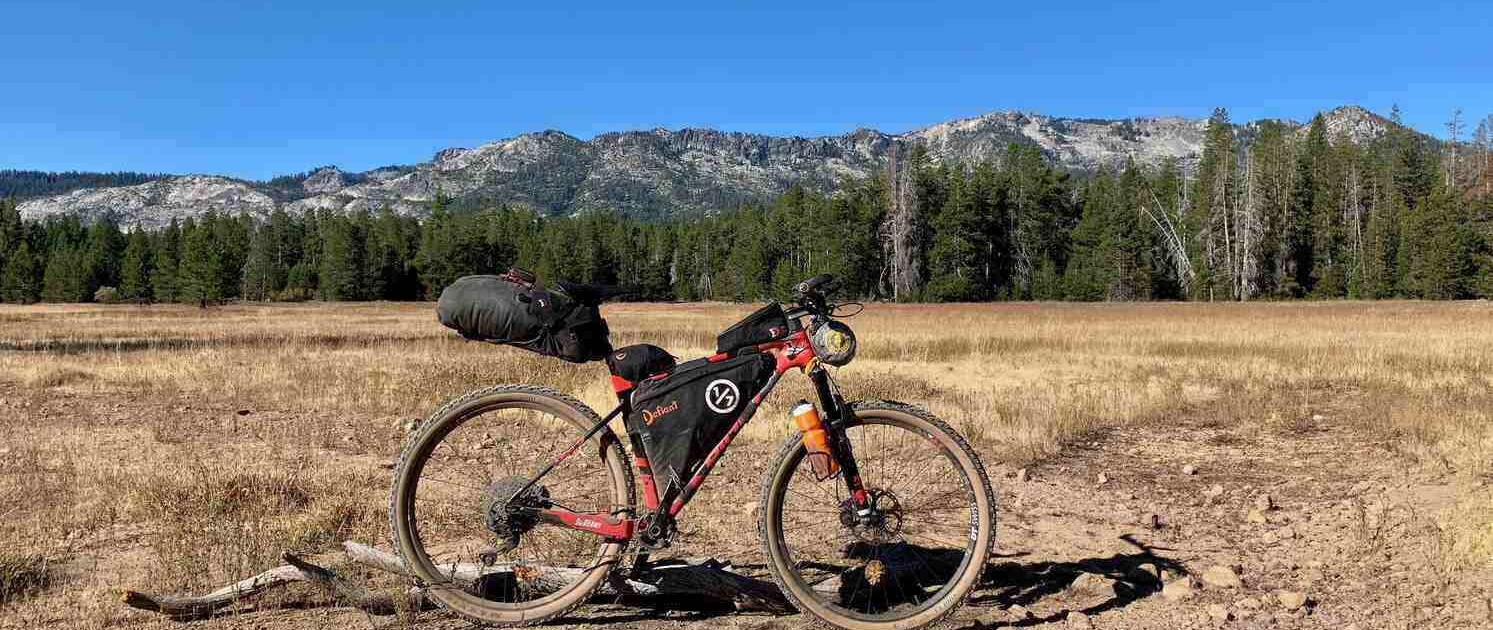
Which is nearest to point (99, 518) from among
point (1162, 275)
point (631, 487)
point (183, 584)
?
point (183, 584)

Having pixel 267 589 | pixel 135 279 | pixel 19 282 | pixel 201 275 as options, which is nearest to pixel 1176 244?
pixel 267 589

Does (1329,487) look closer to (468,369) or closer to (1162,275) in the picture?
(468,369)

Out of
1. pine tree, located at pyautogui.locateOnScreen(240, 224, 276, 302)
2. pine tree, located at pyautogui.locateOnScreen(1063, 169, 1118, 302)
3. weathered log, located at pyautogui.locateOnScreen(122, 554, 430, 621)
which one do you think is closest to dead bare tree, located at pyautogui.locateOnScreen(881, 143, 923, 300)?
pine tree, located at pyautogui.locateOnScreen(1063, 169, 1118, 302)

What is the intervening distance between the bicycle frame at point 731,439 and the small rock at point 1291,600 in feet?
6.96

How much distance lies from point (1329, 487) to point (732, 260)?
95.8 meters

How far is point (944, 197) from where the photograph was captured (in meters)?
78.3

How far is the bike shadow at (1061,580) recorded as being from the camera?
3974 mm

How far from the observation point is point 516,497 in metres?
3.70

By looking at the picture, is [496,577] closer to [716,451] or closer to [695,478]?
[695,478]

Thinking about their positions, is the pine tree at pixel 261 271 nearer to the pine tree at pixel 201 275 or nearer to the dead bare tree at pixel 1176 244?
the pine tree at pixel 201 275

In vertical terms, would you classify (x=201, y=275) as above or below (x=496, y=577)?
above

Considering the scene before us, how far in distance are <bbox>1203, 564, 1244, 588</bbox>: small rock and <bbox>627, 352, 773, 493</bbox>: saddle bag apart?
265 centimetres

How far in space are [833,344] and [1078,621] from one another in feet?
5.50

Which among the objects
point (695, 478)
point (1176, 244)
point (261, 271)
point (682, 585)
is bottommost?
point (682, 585)
